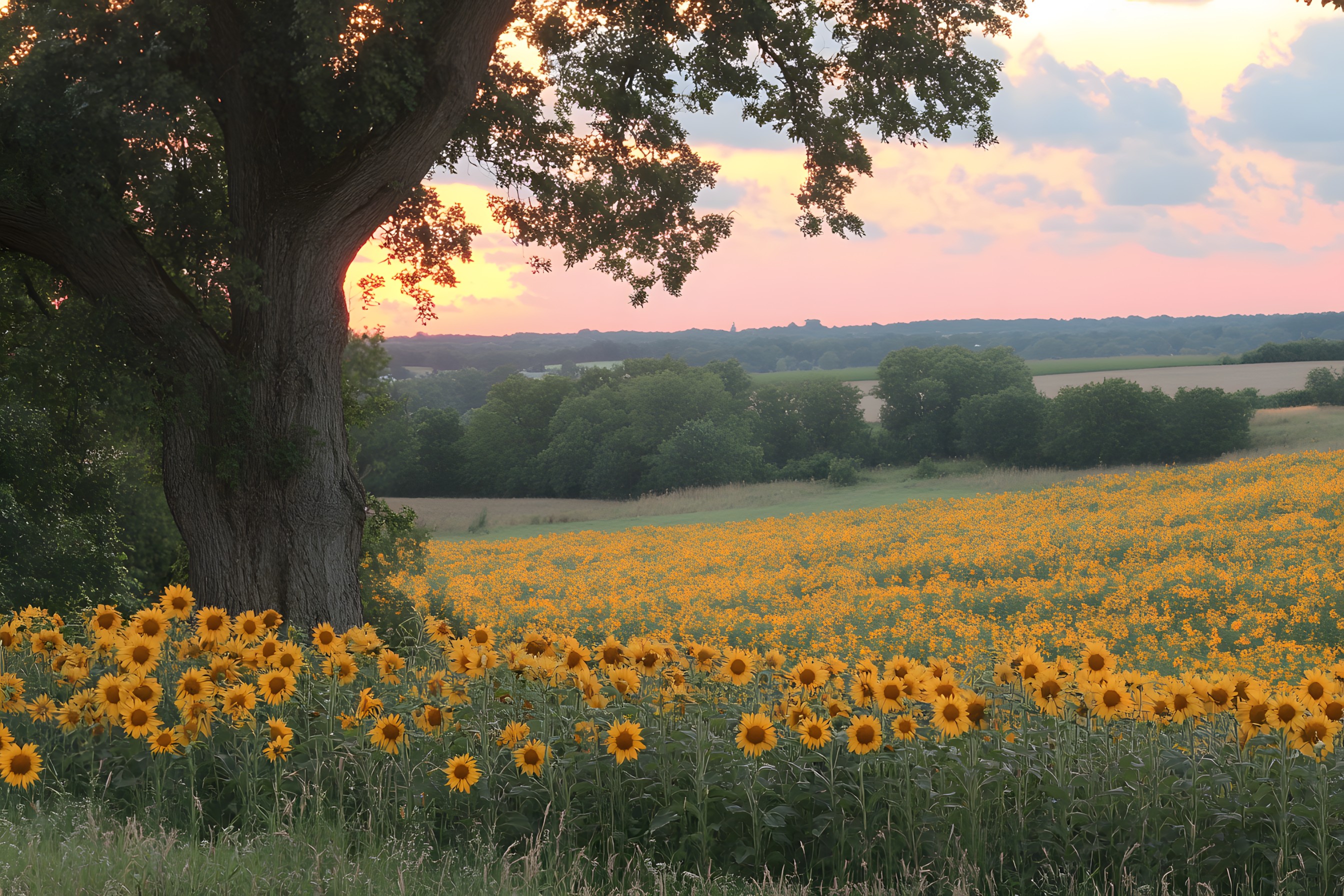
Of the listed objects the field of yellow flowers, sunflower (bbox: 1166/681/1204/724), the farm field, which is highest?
sunflower (bbox: 1166/681/1204/724)

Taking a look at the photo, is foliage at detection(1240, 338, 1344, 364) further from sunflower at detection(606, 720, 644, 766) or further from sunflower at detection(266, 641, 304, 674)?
sunflower at detection(266, 641, 304, 674)

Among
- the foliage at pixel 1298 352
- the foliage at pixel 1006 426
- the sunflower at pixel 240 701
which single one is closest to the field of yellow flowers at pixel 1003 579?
the sunflower at pixel 240 701

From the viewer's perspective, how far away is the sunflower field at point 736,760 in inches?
182

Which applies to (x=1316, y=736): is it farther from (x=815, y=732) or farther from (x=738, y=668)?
(x=738, y=668)

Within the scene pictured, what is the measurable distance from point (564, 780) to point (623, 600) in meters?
13.4

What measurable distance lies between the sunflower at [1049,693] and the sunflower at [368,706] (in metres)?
3.49

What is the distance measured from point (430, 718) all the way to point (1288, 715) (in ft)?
13.9

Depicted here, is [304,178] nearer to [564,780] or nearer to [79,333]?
[79,333]

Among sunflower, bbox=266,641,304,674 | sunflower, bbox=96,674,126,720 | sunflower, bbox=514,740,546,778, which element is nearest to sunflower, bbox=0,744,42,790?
sunflower, bbox=96,674,126,720

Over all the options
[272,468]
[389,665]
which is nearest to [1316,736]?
[389,665]

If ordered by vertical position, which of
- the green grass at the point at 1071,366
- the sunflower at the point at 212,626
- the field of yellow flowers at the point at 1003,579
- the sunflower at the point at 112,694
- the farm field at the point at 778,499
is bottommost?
the farm field at the point at 778,499

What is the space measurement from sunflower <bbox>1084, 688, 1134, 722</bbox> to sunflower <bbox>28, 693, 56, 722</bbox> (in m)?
5.96

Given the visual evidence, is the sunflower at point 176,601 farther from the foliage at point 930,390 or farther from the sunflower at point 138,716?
the foliage at point 930,390

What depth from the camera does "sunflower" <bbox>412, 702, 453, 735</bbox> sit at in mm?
5273
